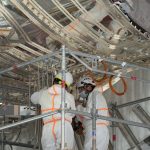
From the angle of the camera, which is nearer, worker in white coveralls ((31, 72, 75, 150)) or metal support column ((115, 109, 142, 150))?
worker in white coveralls ((31, 72, 75, 150))

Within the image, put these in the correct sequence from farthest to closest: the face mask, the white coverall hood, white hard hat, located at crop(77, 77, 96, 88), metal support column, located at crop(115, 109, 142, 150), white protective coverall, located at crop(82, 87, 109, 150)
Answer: metal support column, located at crop(115, 109, 142, 150) < the face mask < white hard hat, located at crop(77, 77, 96, 88) < white protective coverall, located at crop(82, 87, 109, 150) < the white coverall hood

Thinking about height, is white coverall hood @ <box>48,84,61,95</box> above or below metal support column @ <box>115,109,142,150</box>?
above

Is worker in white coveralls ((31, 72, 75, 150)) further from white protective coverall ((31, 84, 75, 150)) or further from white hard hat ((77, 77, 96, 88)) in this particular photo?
white hard hat ((77, 77, 96, 88))

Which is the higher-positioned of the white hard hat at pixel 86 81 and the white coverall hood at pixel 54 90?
the white hard hat at pixel 86 81

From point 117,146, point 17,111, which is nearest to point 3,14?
point 117,146

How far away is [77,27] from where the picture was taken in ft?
15.1

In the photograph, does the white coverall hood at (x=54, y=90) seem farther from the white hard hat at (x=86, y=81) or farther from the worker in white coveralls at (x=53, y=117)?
the white hard hat at (x=86, y=81)

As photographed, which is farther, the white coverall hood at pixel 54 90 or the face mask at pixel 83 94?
the face mask at pixel 83 94

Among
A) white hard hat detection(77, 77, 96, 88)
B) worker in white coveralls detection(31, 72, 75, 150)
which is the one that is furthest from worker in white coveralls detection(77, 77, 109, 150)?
worker in white coveralls detection(31, 72, 75, 150)

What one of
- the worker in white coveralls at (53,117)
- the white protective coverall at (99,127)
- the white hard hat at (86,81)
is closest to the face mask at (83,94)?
the white hard hat at (86,81)

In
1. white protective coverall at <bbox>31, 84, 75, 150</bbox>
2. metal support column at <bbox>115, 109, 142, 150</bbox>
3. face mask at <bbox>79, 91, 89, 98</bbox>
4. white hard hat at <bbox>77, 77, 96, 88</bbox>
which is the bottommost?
metal support column at <bbox>115, 109, 142, 150</bbox>

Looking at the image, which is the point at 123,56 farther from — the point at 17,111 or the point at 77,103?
the point at 17,111

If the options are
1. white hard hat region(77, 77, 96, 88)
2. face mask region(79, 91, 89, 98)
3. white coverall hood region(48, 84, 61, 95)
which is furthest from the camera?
face mask region(79, 91, 89, 98)

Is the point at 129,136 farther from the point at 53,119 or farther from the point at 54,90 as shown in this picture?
the point at 54,90
